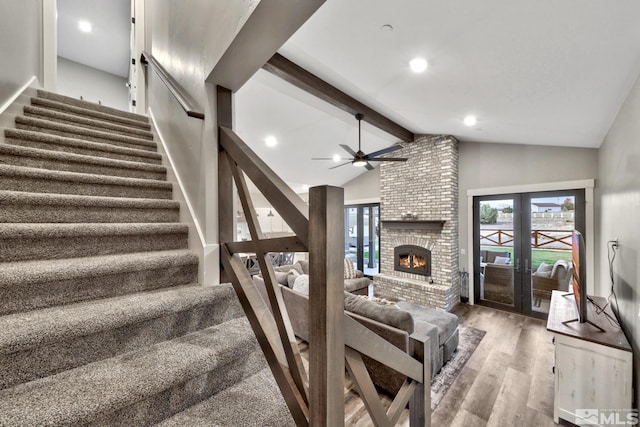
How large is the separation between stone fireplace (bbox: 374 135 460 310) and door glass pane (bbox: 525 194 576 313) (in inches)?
50.3

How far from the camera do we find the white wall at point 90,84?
18.8 ft

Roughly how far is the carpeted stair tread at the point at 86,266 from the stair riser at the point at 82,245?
0.05 metres

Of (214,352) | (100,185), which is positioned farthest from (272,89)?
(214,352)

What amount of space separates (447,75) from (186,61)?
2.41m

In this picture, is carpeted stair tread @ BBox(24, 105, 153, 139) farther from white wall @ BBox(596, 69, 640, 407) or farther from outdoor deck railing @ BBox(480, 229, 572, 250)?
outdoor deck railing @ BBox(480, 229, 572, 250)

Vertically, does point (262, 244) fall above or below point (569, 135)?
below

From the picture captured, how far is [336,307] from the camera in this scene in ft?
2.43

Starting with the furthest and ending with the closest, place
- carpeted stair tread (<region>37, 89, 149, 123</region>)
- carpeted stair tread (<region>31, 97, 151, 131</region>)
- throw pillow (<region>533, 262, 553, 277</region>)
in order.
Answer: throw pillow (<region>533, 262, 553, 277</region>)
carpeted stair tread (<region>37, 89, 149, 123</region>)
carpeted stair tread (<region>31, 97, 151, 131</region>)

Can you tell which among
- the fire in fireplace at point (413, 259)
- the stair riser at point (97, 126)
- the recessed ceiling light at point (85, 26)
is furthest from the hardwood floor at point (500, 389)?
the recessed ceiling light at point (85, 26)

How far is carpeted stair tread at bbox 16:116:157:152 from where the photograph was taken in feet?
6.73

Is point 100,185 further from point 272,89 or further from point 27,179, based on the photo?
point 272,89

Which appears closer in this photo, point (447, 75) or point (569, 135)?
point (447, 75)

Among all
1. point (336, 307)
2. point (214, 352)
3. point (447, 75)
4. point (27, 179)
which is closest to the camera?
point (336, 307)

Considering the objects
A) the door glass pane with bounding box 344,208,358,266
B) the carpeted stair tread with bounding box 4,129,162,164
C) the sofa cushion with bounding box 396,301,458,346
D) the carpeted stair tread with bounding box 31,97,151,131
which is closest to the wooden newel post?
the carpeted stair tread with bounding box 4,129,162,164
